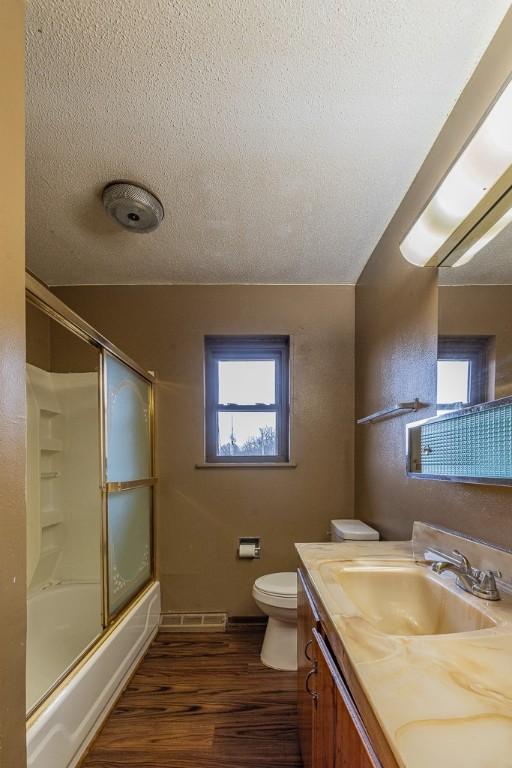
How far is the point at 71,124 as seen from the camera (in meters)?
1.33

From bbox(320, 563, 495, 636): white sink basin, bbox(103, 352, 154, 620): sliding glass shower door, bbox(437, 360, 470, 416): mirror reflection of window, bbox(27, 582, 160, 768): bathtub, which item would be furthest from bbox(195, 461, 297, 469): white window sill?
bbox(437, 360, 470, 416): mirror reflection of window

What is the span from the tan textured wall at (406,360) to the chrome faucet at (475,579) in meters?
0.11

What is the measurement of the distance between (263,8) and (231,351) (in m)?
1.83

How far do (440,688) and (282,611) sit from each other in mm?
1470

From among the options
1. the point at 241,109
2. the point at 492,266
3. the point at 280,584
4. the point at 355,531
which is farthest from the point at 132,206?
the point at 280,584

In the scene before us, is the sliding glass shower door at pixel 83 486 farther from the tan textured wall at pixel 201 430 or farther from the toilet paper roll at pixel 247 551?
the toilet paper roll at pixel 247 551

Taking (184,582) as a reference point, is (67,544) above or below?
above

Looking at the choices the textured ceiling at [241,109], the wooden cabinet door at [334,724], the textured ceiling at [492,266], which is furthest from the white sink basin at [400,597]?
the textured ceiling at [241,109]

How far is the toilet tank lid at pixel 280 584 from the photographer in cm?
190

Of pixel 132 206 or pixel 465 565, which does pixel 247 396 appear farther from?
pixel 465 565

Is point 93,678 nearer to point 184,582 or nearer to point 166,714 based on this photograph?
point 166,714

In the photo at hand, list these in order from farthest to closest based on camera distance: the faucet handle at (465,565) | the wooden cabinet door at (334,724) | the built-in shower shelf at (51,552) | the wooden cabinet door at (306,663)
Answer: the built-in shower shelf at (51,552), the wooden cabinet door at (306,663), the faucet handle at (465,565), the wooden cabinet door at (334,724)

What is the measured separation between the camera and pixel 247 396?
2.64 meters

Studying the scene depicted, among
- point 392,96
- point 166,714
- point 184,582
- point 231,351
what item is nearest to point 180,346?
point 231,351
